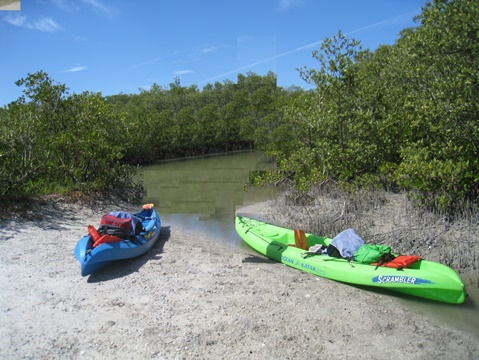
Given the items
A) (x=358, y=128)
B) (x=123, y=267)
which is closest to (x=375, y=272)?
(x=123, y=267)

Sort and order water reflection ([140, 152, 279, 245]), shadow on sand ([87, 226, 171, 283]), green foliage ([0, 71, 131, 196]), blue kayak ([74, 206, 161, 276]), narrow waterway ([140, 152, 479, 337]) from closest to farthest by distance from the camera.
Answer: narrow waterway ([140, 152, 479, 337]) < blue kayak ([74, 206, 161, 276]) < shadow on sand ([87, 226, 171, 283]) < green foliage ([0, 71, 131, 196]) < water reflection ([140, 152, 279, 245])

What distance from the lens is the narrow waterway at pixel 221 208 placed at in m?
5.71

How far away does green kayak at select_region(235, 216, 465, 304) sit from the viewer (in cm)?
584

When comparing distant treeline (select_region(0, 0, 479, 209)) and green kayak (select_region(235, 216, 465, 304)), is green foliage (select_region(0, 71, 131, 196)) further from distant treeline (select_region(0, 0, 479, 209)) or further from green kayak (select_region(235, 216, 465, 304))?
green kayak (select_region(235, 216, 465, 304))

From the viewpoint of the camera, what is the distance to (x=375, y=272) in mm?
6352

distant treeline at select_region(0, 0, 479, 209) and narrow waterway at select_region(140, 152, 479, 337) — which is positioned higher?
distant treeline at select_region(0, 0, 479, 209)

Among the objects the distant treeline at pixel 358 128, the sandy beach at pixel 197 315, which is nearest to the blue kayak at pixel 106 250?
the sandy beach at pixel 197 315

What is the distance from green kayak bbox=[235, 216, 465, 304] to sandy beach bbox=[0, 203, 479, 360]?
0.19 metres

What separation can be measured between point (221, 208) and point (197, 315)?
8.07 metres

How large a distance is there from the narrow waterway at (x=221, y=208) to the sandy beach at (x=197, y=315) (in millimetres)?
380

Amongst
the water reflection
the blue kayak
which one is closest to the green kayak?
the water reflection

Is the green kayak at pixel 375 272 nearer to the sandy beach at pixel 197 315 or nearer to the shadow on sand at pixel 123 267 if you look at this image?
the sandy beach at pixel 197 315

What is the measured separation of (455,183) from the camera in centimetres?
837

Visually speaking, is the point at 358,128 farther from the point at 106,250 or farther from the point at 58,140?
the point at 58,140
